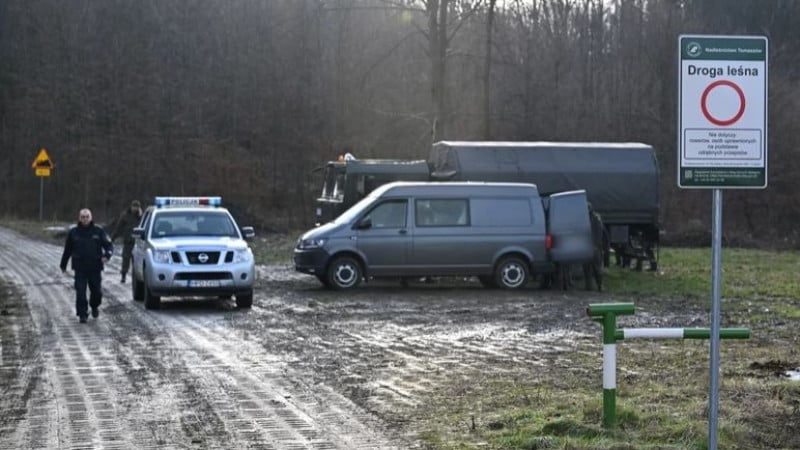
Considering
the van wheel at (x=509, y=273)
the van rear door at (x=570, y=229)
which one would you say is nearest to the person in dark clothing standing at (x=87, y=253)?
the van wheel at (x=509, y=273)

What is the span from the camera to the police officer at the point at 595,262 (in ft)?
75.2

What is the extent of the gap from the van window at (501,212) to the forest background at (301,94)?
74.6 ft

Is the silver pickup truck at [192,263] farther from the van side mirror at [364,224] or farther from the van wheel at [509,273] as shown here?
the van wheel at [509,273]

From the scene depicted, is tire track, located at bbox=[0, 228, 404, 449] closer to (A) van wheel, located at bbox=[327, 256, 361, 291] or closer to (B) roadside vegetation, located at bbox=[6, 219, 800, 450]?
(B) roadside vegetation, located at bbox=[6, 219, 800, 450]

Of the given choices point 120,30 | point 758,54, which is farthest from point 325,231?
point 120,30

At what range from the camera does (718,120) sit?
20.5 feet

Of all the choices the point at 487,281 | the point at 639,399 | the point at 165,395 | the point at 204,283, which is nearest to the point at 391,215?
the point at 487,281

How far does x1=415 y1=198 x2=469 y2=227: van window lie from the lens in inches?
886

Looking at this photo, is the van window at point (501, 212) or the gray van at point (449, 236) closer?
the gray van at point (449, 236)

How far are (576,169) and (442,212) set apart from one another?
549cm

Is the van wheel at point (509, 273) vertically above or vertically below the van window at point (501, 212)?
below

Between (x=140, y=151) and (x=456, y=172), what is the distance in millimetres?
35879

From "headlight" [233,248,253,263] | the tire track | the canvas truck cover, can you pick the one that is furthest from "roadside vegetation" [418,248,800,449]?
the canvas truck cover

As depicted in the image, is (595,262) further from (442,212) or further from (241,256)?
(241,256)
